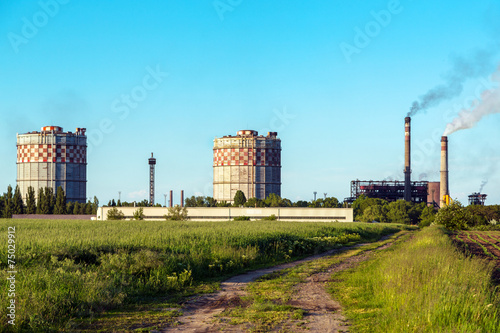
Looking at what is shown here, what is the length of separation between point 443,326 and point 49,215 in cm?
10628

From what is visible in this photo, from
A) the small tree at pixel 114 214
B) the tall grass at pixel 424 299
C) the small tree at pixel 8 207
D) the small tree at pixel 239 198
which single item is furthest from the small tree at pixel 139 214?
the tall grass at pixel 424 299

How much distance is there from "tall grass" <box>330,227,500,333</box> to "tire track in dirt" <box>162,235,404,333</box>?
43 centimetres

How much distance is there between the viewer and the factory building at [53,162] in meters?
132

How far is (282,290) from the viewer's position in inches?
586

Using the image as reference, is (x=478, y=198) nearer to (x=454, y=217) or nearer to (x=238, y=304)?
(x=454, y=217)

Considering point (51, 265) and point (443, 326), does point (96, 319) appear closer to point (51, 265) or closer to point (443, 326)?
point (51, 265)

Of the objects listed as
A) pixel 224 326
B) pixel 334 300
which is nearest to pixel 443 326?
pixel 224 326

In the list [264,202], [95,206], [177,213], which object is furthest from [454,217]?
[95,206]

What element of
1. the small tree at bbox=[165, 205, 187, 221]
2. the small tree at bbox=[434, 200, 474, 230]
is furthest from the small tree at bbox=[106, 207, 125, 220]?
the small tree at bbox=[434, 200, 474, 230]

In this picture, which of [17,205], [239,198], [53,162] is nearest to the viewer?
[17,205]

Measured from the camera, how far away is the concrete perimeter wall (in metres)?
93.2

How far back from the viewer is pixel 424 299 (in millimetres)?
9695

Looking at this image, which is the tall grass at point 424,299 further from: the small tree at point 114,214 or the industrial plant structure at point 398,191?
the industrial plant structure at point 398,191

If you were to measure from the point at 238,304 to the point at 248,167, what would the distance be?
123 m
